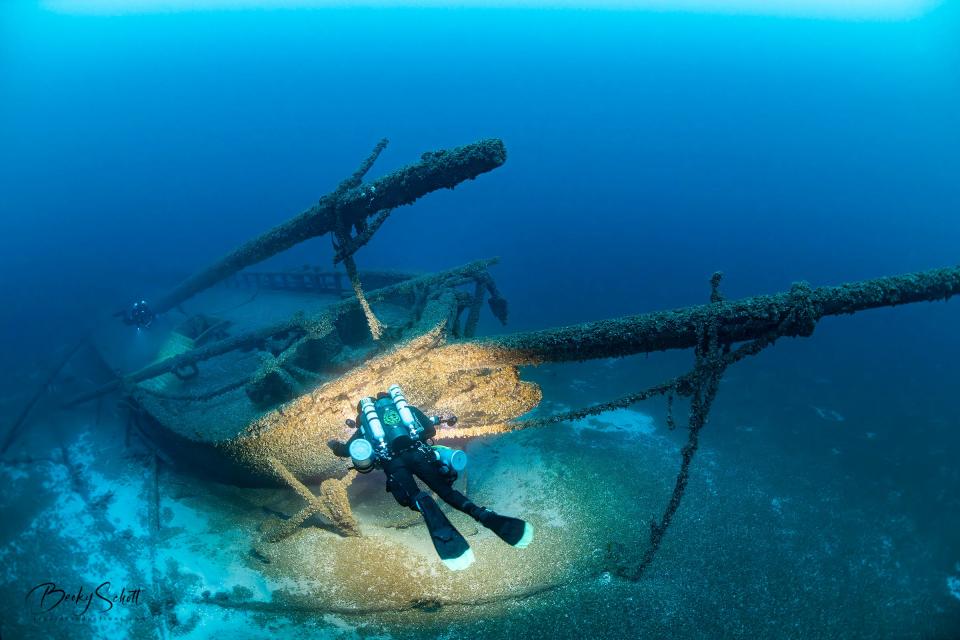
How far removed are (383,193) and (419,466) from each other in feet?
18.8

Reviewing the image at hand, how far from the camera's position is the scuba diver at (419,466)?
440 centimetres

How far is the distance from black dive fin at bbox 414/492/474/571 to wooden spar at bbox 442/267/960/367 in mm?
3324

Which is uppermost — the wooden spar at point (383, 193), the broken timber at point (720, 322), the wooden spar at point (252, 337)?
the wooden spar at point (383, 193)

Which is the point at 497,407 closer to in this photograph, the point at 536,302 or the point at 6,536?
the point at 6,536

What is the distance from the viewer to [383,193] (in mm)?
8500

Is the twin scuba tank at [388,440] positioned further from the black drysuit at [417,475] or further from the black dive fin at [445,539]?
the black dive fin at [445,539]

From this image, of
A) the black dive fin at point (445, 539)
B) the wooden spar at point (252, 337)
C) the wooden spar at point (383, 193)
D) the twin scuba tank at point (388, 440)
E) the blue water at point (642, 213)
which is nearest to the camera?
→ the black dive fin at point (445, 539)

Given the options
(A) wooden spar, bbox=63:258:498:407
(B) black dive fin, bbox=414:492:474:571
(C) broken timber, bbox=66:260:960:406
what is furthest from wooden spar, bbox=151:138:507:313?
(B) black dive fin, bbox=414:492:474:571

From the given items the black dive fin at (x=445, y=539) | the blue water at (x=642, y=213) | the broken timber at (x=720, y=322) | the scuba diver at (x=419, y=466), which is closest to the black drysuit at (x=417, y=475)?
the scuba diver at (x=419, y=466)

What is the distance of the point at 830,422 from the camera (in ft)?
54.6

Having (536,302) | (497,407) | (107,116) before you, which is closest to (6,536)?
(497,407)

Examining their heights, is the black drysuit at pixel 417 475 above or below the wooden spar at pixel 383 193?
below

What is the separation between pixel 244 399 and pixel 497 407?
6.36 metres

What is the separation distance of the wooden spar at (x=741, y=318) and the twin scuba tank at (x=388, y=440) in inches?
104
